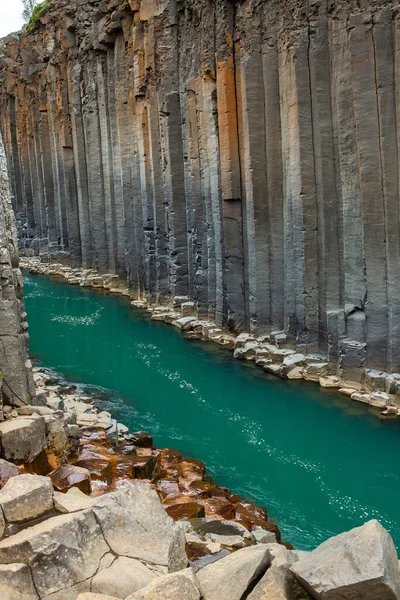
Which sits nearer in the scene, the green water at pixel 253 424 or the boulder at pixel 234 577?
the boulder at pixel 234 577

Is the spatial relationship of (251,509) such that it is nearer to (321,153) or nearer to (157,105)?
(321,153)

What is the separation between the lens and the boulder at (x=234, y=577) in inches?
173

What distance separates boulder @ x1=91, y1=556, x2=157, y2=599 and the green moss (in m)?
30.7

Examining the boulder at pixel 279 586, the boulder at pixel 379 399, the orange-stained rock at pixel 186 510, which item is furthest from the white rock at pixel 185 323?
the boulder at pixel 279 586

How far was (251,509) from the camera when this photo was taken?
9.14 metres

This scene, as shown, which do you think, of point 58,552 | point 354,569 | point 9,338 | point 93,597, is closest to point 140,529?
point 58,552

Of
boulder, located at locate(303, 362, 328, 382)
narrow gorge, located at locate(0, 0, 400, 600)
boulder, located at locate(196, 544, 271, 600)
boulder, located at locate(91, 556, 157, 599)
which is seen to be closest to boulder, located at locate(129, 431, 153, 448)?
narrow gorge, located at locate(0, 0, 400, 600)

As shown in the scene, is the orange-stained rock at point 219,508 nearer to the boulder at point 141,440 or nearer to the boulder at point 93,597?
the boulder at point 141,440

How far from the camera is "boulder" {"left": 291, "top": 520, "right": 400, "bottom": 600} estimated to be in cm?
414

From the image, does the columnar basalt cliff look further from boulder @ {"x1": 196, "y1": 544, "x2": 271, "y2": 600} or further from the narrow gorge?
boulder @ {"x1": 196, "y1": 544, "x2": 271, "y2": 600}

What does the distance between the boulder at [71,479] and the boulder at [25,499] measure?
1788 mm

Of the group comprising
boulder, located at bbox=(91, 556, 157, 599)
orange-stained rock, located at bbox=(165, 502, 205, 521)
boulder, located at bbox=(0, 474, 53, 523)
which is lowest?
orange-stained rock, located at bbox=(165, 502, 205, 521)

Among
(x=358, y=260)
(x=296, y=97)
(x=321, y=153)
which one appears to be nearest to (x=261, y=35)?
(x=296, y=97)

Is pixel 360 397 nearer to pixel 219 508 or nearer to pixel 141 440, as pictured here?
pixel 141 440
